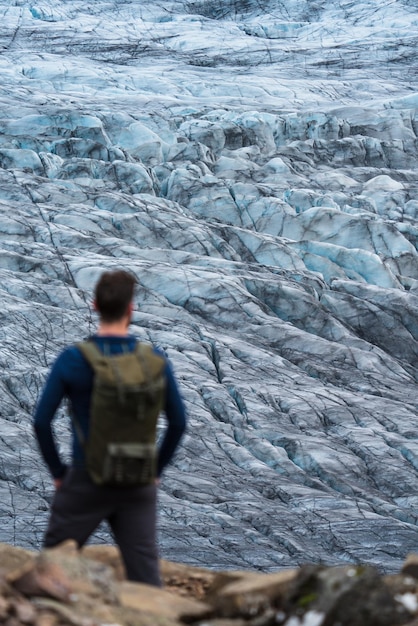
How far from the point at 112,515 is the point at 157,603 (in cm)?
39

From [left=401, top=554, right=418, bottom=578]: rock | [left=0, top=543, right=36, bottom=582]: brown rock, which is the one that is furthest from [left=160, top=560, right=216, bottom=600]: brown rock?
[left=401, top=554, right=418, bottom=578]: rock

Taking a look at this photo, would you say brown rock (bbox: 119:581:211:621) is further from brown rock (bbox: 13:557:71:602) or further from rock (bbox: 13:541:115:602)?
brown rock (bbox: 13:557:71:602)

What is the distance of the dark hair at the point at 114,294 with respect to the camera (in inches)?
144

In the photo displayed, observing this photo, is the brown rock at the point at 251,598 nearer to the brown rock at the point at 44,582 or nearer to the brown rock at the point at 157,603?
the brown rock at the point at 157,603

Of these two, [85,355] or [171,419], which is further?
[171,419]

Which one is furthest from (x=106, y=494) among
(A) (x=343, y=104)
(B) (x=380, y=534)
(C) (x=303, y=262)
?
(A) (x=343, y=104)

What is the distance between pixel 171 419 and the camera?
12.9 ft

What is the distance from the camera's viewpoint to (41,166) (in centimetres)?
3347

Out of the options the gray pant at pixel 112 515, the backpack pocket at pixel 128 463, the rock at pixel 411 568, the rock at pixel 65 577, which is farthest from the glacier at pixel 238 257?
the backpack pocket at pixel 128 463

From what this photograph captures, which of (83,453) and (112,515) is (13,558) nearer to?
(112,515)

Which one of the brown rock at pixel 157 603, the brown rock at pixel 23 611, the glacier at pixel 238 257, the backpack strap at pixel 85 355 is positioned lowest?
the glacier at pixel 238 257

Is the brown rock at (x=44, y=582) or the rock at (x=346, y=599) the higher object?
the brown rock at (x=44, y=582)

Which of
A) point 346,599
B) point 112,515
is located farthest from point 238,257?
point 346,599

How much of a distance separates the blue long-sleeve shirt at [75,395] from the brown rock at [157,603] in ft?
1.67
